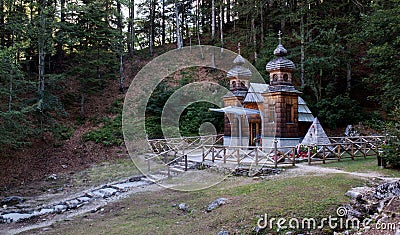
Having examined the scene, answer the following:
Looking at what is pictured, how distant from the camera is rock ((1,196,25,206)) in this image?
35.9 feet

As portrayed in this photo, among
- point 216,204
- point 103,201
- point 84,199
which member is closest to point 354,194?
point 216,204

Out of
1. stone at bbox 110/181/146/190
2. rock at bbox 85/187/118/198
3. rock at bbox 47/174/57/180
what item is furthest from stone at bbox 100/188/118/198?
rock at bbox 47/174/57/180

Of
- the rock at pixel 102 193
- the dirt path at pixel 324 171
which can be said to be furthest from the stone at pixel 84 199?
the dirt path at pixel 324 171

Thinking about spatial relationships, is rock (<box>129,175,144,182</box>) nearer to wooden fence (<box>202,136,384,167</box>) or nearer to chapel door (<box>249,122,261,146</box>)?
wooden fence (<box>202,136,384,167</box>)

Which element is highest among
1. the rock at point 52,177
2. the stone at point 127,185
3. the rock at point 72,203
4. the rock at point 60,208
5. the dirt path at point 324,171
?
the dirt path at point 324,171

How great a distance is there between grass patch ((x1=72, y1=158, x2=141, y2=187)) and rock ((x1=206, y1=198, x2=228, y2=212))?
6961 millimetres

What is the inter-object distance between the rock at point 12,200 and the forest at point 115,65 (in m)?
3.41

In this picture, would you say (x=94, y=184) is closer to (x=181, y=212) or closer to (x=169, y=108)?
(x=181, y=212)

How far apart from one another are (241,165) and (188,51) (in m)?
22.7

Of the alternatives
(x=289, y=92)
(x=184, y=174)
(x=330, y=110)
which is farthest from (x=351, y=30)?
(x=184, y=174)

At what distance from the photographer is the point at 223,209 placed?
7.81 meters

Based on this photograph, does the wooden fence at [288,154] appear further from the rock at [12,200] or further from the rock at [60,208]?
the rock at [12,200]

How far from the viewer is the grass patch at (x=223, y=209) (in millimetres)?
6828

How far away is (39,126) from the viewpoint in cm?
1770
